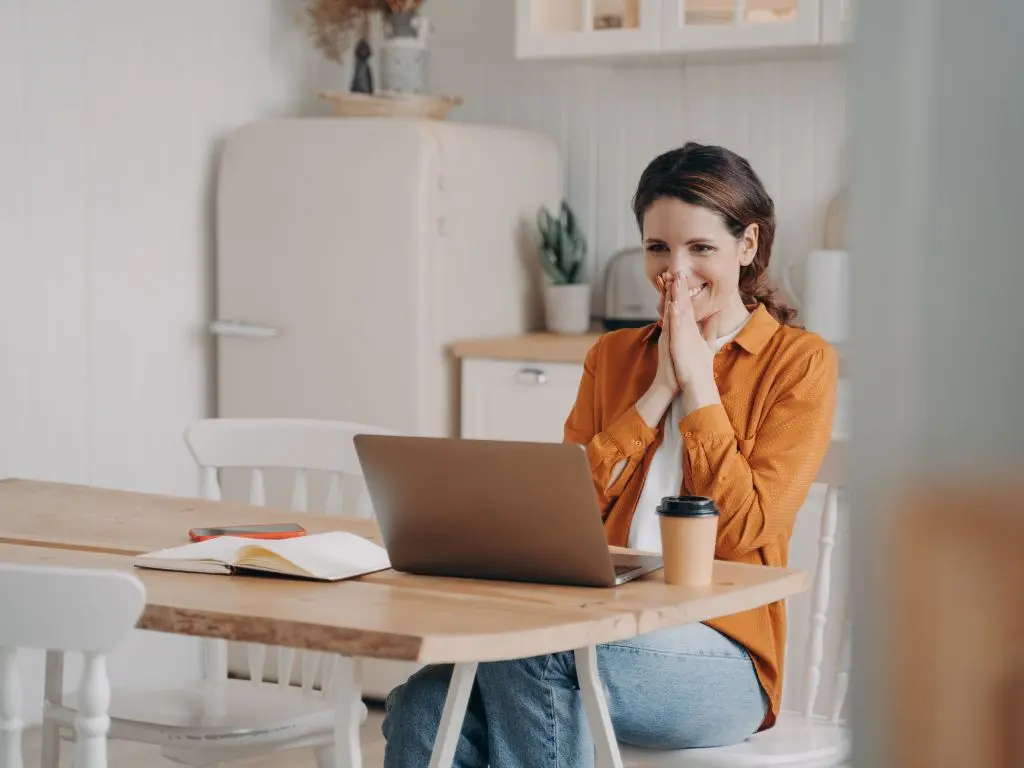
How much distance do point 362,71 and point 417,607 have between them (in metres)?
2.58

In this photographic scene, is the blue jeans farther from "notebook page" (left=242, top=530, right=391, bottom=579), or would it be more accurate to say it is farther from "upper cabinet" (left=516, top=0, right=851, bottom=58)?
"upper cabinet" (left=516, top=0, right=851, bottom=58)

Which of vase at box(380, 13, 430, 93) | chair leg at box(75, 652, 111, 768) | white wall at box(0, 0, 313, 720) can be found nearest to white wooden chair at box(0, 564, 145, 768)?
chair leg at box(75, 652, 111, 768)

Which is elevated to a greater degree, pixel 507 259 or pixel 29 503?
pixel 507 259

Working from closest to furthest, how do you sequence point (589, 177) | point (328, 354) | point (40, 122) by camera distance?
point (40, 122)
point (328, 354)
point (589, 177)

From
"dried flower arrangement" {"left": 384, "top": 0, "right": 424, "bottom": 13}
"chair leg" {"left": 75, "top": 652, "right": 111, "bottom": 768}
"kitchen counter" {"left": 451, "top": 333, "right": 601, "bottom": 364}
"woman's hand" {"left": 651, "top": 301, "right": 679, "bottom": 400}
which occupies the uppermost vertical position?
"dried flower arrangement" {"left": 384, "top": 0, "right": 424, "bottom": 13}

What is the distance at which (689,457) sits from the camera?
1.92 metres

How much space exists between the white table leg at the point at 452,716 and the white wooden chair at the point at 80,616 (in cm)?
40

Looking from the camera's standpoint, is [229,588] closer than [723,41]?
Yes

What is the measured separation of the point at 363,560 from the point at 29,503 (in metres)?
Answer: 0.73

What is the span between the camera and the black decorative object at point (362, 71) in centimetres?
384

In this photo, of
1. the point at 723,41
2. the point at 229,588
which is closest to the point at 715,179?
the point at 229,588

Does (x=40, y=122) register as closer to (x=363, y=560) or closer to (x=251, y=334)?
(x=251, y=334)

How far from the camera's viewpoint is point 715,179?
2.07 m

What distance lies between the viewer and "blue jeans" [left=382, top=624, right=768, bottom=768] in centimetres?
173
